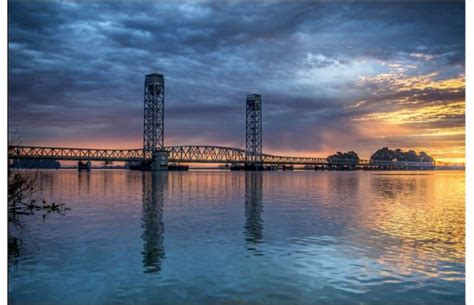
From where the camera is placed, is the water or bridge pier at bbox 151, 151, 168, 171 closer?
the water

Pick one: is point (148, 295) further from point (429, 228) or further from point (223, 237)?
point (429, 228)

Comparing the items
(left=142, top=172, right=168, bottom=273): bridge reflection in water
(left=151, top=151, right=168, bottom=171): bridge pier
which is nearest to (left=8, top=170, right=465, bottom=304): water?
(left=142, top=172, right=168, bottom=273): bridge reflection in water

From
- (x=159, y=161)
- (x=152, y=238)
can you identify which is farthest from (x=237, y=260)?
(x=159, y=161)

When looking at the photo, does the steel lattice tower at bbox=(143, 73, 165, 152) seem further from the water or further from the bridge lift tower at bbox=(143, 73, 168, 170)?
the water

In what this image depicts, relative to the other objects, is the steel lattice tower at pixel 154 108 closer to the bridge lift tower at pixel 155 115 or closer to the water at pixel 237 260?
the bridge lift tower at pixel 155 115

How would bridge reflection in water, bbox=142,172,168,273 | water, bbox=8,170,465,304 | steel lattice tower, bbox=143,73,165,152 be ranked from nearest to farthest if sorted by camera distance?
water, bbox=8,170,465,304 → bridge reflection in water, bbox=142,172,168,273 → steel lattice tower, bbox=143,73,165,152

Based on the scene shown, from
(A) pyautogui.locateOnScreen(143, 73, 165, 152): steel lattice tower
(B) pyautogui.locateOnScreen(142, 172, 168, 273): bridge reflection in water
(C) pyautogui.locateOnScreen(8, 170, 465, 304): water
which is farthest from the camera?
(A) pyautogui.locateOnScreen(143, 73, 165, 152): steel lattice tower

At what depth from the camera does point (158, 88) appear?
139625 mm

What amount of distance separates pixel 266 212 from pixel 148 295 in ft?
50.1

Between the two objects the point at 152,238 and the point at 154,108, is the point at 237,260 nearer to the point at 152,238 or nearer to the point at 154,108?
the point at 152,238

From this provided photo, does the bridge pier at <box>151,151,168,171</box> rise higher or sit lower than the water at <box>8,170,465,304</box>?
higher

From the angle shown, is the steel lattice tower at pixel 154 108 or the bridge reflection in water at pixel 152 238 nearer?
the bridge reflection in water at pixel 152 238

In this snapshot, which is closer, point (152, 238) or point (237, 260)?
point (237, 260)

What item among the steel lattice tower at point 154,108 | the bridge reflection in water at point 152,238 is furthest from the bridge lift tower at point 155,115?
the bridge reflection in water at point 152,238
